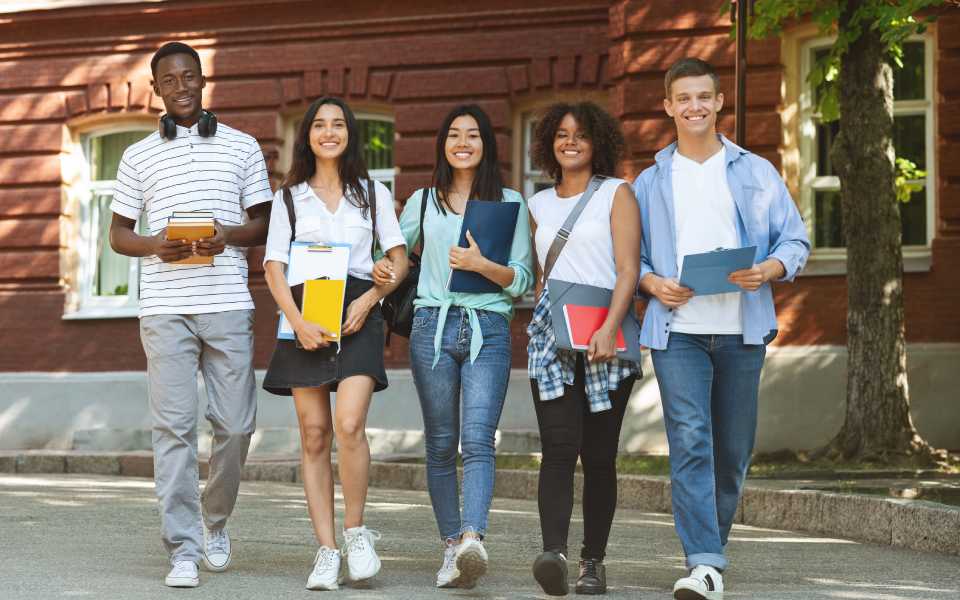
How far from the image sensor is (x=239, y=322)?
6.55m

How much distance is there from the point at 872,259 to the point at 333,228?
683cm

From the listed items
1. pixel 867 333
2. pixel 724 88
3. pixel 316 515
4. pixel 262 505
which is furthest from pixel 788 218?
pixel 724 88

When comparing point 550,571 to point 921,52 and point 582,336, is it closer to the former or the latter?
point 582,336

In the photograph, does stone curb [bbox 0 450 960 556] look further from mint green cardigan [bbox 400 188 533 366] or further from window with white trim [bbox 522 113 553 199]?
window with white trim [bbox 522 113 553 199]

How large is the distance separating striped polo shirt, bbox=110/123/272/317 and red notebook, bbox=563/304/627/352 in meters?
1.44

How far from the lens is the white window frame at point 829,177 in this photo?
14.5m

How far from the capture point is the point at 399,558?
728cm

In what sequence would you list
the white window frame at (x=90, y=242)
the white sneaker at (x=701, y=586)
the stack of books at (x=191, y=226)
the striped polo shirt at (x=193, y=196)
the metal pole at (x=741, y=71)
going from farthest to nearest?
the white window frame at (x=90, y=242) → the metal pole at (x=741, y=71) → the striped polo shirt at (x=193, y=196) → the stack of books at (x=191, y=226) → the white sneaker at (x=701, y=586)

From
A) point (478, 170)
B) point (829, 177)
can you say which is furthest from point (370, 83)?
point (478, 170)

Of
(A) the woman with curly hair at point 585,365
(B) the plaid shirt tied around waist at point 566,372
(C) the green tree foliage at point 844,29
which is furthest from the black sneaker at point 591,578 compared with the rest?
(C) the green tree foliage at point 844,29

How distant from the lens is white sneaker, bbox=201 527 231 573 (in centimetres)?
656

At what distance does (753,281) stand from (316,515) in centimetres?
200

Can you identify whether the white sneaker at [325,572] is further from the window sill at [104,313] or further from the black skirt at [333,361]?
the window sill at [104,313]

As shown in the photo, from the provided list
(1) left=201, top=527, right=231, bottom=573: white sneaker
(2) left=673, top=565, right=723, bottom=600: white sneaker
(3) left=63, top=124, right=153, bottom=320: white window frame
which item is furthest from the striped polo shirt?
(3) left=63, top=124, right=153, bottom=320: white window frame
